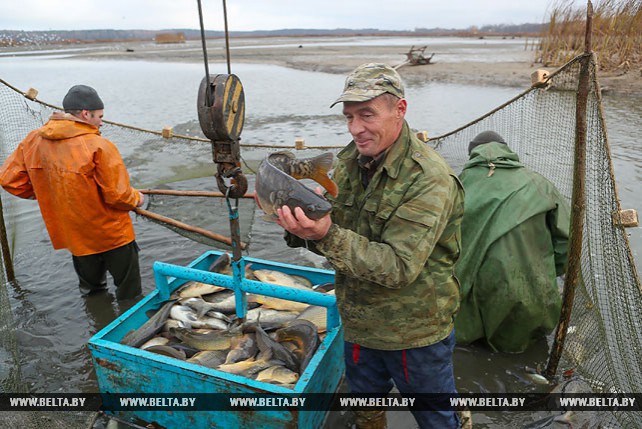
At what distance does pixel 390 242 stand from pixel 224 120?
1.33 m

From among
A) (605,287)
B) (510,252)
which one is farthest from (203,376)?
(605,287)

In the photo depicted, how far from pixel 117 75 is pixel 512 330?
35482 mm

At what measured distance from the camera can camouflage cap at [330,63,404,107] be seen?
88.2 inches

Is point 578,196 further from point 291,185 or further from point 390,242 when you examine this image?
point 291,185

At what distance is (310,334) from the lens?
3.60m

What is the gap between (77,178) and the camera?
14.2 ft

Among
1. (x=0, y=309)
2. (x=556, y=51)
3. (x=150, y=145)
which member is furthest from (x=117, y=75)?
(x=0, y=309)

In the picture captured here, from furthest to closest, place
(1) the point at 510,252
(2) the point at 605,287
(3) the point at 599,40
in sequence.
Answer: (3) the point at 599,40 < (1) the point at 510,252 < (2) the point at 605,287

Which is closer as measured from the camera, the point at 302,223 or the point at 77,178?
the point at 302,223

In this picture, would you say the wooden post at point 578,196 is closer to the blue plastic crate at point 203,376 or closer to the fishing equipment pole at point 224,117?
the blue plastic crate at point 203,376

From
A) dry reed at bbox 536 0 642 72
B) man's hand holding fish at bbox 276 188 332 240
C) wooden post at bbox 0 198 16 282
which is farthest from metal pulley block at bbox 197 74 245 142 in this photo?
dry reed at bbox 536 0 642 72

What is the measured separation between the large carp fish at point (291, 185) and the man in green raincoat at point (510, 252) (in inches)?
91.9

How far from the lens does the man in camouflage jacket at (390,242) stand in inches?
84.0

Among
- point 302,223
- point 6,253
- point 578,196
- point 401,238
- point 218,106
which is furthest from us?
point 6,253
